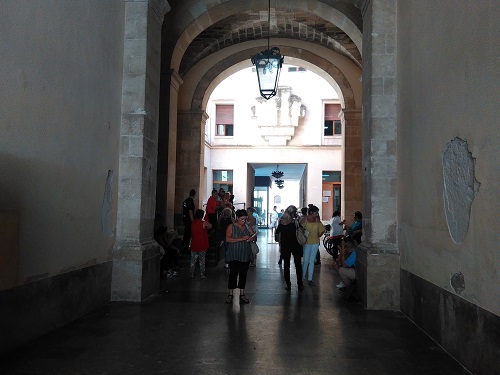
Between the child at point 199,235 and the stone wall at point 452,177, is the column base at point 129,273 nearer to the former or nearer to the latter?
the child at point 199,235

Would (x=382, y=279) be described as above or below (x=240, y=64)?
below

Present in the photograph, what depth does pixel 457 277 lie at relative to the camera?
3.89 meters

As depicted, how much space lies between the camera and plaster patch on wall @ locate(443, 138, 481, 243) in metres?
3.67

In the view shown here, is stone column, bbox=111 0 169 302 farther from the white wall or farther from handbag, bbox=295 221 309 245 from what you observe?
handbag, bbox=295 221 309 245

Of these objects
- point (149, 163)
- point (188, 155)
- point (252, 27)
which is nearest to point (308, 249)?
point (149, 163)

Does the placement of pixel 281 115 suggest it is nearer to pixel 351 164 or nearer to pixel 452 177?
pixel 351 164

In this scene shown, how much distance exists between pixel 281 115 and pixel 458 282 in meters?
20.5

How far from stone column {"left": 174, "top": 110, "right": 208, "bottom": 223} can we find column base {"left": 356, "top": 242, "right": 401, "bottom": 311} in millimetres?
6918

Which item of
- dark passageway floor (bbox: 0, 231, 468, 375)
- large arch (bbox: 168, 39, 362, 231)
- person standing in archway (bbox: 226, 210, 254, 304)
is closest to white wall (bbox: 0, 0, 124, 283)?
dark passageway floor (bbox: 0, 231, 468, 375)

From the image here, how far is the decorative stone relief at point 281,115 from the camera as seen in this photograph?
77.5 ft

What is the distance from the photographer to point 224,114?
2509 cm

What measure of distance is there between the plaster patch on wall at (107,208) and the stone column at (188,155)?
19.6ft

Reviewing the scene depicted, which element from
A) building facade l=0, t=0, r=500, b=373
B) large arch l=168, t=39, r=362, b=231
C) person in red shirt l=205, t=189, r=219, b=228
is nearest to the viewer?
building facade l=0, t=0, r=500, b=373

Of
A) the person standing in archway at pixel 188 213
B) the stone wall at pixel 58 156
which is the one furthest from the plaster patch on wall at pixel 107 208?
the person standing in archway at pixel 188 213
